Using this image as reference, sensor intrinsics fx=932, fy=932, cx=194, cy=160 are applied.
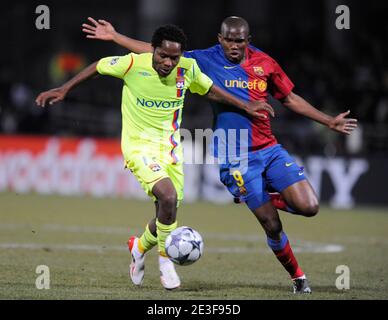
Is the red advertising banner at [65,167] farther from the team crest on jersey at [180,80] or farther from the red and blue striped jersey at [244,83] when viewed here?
the team crest on jersey at [180,80]

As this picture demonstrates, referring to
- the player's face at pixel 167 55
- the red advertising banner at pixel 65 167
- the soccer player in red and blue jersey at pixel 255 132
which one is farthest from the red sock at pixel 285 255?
the red advertising banner at pixel 65 167

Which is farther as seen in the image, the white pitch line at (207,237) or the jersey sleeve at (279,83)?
the white pitch line at (207,237)

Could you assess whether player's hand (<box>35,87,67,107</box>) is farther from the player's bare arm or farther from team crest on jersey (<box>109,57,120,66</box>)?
the player's bare arm

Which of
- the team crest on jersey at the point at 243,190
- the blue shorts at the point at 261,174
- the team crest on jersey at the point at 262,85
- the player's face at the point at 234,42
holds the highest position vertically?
the player's face at the point at 234,42

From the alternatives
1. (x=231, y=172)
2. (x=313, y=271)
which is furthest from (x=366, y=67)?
(x=231, y=172)

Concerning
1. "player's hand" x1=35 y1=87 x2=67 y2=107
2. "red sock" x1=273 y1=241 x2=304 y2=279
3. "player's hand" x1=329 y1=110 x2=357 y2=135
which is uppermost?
"player's hand" x1=35 y1=87 x2=67 y2=107

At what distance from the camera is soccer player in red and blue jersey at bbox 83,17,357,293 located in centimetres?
907

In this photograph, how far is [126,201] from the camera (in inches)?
792

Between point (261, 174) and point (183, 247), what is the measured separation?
1.24 meters

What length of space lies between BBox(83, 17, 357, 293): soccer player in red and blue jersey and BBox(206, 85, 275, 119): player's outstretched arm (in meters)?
0.25

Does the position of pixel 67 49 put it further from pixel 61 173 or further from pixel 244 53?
pixel 244 53

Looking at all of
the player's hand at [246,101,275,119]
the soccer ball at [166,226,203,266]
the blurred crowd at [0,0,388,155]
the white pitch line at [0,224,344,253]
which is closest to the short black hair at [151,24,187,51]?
the player's hand at [246,101,275,119]

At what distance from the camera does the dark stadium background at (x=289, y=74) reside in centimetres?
2109

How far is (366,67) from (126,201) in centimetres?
677
